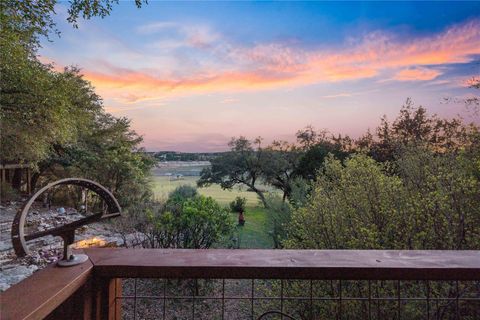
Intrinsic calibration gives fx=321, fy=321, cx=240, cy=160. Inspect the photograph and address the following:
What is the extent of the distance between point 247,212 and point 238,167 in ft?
7.80

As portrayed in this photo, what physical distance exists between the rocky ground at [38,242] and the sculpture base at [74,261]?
2324 millimetres

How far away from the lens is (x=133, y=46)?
548 centimetres

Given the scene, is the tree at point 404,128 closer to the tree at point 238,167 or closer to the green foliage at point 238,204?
the green foliage at point 238,204

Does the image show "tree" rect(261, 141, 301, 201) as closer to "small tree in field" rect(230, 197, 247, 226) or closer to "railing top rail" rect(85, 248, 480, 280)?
"small tree in field" rect(230, 197, 247, 226)

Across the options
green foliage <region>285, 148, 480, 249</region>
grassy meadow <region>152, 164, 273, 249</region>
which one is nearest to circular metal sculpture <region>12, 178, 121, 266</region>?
green foliage <region>285, 148, 480, 249</region>

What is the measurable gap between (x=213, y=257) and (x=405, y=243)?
283cm

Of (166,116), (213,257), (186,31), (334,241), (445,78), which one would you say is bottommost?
(334,241)

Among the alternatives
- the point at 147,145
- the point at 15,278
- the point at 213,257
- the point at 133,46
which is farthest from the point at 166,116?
the point at 213,257

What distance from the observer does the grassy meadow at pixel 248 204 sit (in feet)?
27.7

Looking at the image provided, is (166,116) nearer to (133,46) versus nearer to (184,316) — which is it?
(133,46)

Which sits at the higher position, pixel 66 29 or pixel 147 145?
pixel 66 29

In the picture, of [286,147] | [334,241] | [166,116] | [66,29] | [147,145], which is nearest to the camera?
[334,241]

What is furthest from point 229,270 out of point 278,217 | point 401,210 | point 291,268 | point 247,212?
point 247,212

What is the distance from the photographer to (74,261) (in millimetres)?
943
